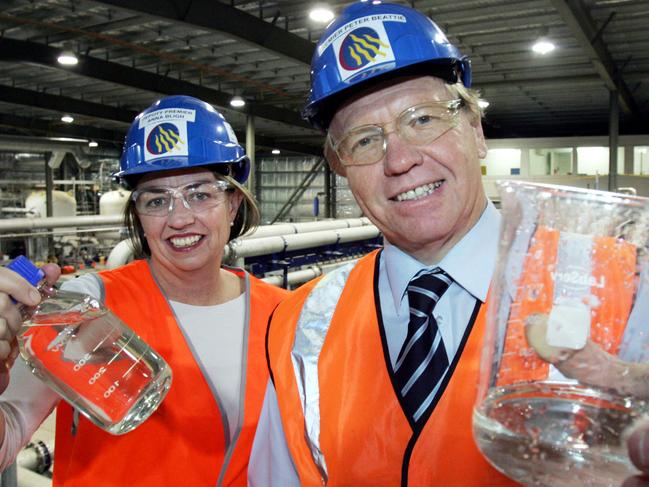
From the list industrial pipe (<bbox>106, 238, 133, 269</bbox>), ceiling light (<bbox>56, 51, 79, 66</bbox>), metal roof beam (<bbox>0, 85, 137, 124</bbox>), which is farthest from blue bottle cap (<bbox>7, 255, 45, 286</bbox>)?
metal roof beam (<bbox>0, 85, 137, 124</bbox>)

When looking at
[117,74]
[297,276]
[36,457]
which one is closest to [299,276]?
[297,276]

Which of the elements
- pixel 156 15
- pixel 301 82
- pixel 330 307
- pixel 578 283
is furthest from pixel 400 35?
pixel 301 82

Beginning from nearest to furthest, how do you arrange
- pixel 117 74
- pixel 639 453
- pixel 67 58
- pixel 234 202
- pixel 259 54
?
pixel 639 453 < pixel 234 202 < pixel 67 58 < pixel 259 54 < pixel 117 74

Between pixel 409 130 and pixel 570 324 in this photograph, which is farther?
pixel 409 130

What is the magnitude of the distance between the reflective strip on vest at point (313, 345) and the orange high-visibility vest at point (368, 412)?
0.5 inches

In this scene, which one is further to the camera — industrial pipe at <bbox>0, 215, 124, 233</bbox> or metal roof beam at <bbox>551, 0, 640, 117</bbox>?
metal roof beam at <bbox>551, 0, 640, 117</bbox>

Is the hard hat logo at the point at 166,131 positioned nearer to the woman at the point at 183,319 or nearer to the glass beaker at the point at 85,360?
the woman at the point at 183,319

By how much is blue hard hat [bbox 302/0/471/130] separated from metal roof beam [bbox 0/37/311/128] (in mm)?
8976

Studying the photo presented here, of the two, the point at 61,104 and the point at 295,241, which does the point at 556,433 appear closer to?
the point at 295,241

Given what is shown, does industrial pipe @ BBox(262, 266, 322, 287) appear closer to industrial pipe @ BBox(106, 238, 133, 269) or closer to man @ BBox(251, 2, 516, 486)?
industrial pipe @ BBox(106, 238, 133, 269)

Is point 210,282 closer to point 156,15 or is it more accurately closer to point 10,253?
point 156,15

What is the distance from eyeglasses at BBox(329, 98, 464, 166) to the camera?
141 centimetres

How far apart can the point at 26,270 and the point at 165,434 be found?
88 centimetres

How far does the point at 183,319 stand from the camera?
212 cm
